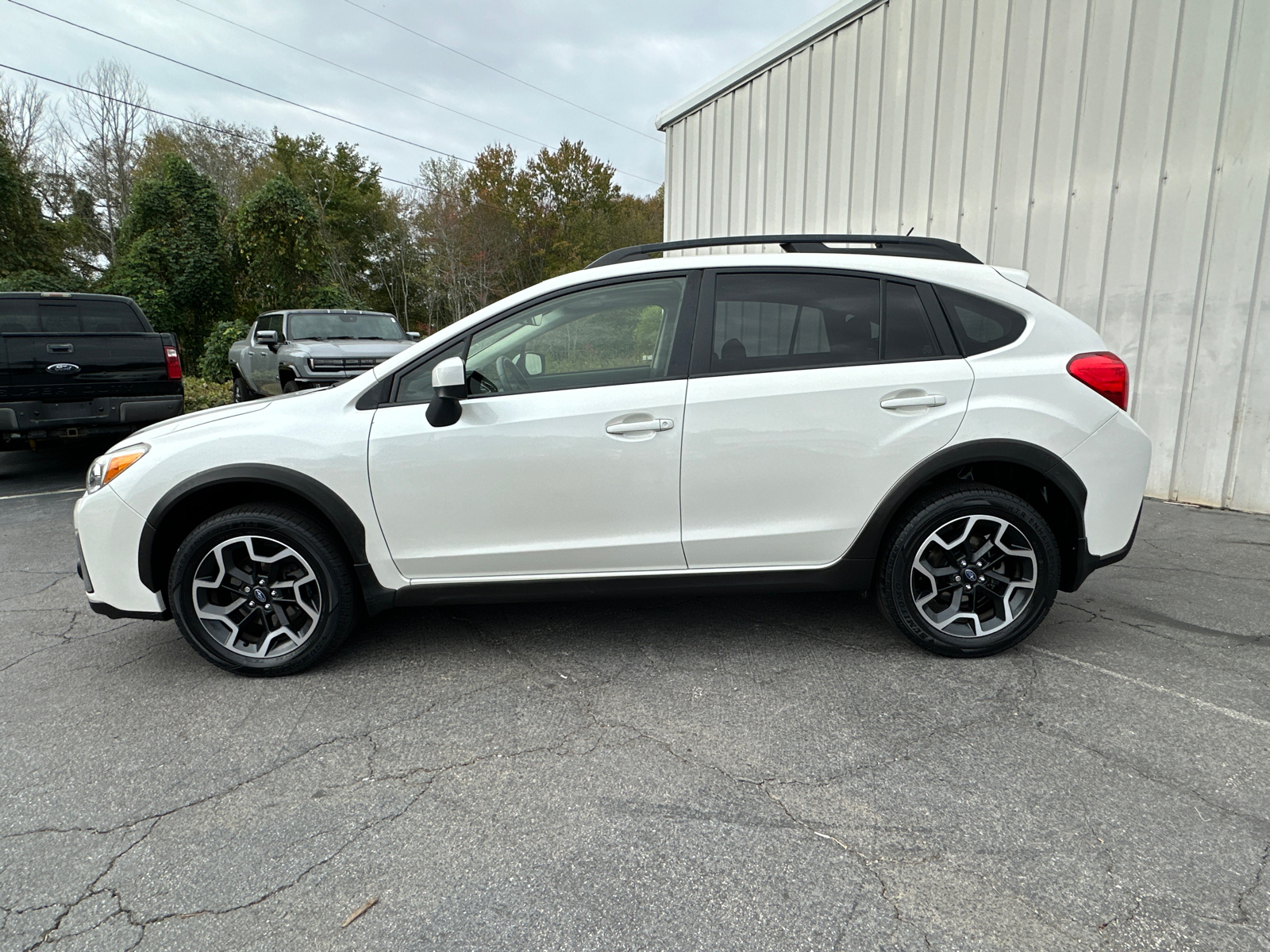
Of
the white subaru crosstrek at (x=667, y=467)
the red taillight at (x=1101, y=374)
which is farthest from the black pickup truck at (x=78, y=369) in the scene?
the red taillight at (x=1101, y=374)

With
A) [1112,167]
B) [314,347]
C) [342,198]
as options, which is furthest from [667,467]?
[342,198]

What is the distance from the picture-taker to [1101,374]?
10.6ft

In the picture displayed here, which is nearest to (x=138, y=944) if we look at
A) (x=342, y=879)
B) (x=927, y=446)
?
(x=342, y=879)

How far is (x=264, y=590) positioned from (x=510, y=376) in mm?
1394

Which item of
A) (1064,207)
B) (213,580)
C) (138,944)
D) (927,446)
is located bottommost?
(138,944)

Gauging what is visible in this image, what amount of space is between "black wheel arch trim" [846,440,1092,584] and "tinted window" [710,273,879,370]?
1.71 feet

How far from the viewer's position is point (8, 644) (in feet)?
12.4

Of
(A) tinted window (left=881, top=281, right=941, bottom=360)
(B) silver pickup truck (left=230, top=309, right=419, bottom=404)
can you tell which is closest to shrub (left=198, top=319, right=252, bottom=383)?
(B) silver pickup truck (left=230, top=309, right=419, bottom=404)

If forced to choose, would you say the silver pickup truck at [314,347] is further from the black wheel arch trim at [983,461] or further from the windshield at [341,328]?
the black wheel arch trim at [983,461]

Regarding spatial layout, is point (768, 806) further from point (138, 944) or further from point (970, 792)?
point (138, 944)

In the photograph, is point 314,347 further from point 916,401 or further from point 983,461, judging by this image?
point 983,461

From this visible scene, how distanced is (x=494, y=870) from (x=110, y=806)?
1324mm

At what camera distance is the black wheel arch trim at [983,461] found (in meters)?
3.21

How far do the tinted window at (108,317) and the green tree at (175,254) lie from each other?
592 inches
